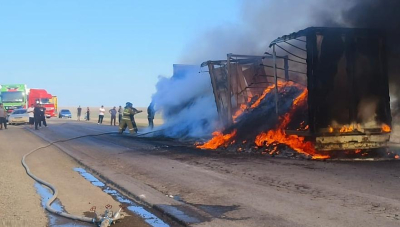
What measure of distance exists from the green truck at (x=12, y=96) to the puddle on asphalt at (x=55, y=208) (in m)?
32.3

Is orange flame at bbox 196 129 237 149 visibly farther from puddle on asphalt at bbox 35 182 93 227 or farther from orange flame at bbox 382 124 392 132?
puddle on asphalt at bbox 35 182 93 227

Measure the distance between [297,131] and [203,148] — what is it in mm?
3727

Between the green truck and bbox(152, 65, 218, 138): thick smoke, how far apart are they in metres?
21.0

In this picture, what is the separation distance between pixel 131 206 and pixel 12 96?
35.1m

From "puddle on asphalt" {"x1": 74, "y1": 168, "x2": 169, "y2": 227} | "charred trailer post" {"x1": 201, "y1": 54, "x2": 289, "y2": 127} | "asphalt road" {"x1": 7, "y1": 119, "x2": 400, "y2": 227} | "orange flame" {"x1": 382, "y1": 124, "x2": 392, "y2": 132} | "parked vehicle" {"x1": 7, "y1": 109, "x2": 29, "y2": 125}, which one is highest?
"charred trailer post" {"x1": 201, "y1": 54, "x2": 289, "y2": 127}

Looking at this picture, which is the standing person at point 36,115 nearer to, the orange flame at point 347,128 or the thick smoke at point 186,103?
the thick smoke at point 186,103

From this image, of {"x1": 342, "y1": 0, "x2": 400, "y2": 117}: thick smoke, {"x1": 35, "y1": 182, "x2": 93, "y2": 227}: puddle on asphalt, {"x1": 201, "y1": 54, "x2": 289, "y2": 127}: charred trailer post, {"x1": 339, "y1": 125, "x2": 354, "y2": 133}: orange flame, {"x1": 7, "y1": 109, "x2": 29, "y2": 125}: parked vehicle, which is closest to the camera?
{"x1": 35, "y1": 182, "x2": 93, "y2": 227}: puddle on asphalt

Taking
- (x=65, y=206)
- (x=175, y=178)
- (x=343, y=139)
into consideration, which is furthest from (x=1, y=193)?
(x=343, y=139)

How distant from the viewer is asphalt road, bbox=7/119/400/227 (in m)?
5.34

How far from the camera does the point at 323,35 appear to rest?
10.6m

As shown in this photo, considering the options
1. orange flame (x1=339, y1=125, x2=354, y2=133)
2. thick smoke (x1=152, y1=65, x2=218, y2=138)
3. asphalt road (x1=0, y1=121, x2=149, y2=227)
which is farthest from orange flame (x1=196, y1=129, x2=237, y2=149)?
asphalt road (x1=0, y1=121, x2=149, y2=227)

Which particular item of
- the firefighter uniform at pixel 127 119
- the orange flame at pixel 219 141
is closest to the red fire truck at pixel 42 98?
the firefighter uniform at pixel 127 119

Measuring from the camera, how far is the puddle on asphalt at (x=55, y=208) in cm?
530

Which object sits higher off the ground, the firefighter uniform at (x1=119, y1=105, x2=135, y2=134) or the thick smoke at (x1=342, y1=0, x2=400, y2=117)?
the thick smoke at (x1=342, y1=0, x2=400, y2=117)
